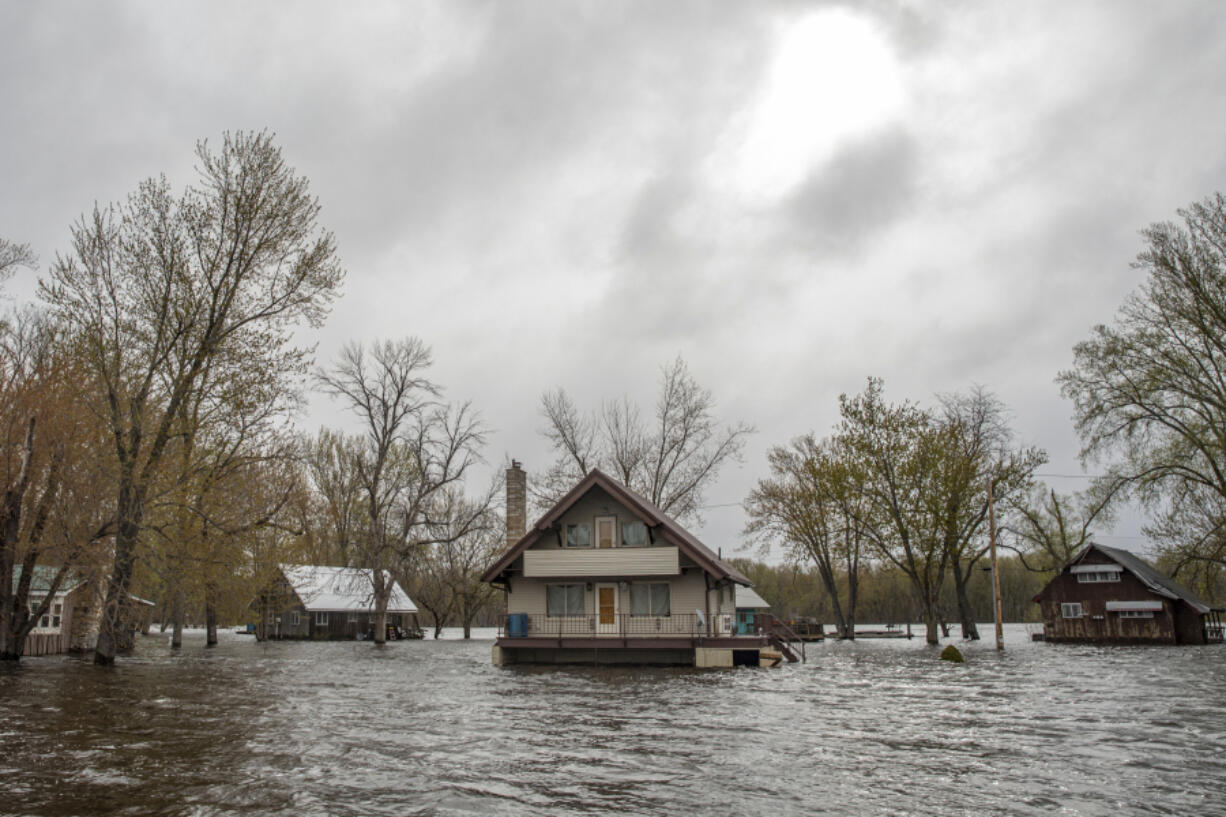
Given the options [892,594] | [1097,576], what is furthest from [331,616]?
[892,594]

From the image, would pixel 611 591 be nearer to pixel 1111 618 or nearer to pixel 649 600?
pixel 649 600

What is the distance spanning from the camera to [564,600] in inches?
1419

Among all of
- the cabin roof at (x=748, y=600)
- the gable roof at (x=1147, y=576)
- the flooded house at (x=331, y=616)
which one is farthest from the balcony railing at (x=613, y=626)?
the flooded house at (x=331, y=616)

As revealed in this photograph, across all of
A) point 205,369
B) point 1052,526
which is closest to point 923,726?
point 205,369

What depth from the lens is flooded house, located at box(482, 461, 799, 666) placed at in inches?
1316

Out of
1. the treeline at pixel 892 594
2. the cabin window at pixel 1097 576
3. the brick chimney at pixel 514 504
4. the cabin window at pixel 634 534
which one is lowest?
the treeline at pixel 892 594

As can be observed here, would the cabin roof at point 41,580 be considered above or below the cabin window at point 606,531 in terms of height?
below

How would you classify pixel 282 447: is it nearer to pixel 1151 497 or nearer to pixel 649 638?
pixel 649 638

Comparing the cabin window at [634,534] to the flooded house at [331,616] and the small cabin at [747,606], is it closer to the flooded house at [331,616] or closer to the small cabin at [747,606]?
the small cabin at [747,606]

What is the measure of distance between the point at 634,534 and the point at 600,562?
7.26 ft

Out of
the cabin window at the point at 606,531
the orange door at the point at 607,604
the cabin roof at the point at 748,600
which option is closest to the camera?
the orange door at the point at 607,604

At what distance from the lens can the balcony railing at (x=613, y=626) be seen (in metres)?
34.0

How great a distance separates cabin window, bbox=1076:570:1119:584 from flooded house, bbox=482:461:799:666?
26.0 meters

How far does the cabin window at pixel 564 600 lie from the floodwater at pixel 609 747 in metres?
9.87
